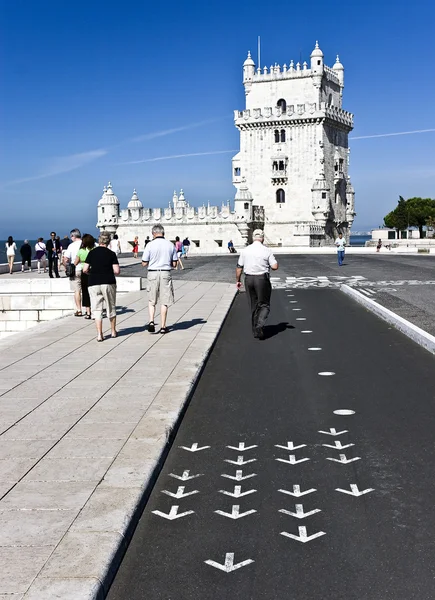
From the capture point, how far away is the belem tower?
68.7m

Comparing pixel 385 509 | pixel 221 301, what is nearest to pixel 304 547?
pixel 385 509

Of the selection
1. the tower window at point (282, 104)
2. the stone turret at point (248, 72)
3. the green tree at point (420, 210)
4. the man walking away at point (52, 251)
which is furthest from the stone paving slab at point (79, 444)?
the green tree at point (420, 210)

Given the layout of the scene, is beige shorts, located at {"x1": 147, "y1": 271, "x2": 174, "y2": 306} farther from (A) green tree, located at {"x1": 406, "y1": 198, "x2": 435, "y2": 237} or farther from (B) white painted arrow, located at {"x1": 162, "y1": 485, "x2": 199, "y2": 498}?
(A) green tree, located at {"x1": 406, "y1": 198, "x2": 435, "y2": 237}

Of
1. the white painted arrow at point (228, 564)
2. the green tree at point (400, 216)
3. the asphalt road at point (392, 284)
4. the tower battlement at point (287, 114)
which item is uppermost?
the tower battlement at point (287, 114)

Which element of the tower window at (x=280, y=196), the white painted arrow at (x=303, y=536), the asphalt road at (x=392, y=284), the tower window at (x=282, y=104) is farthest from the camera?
the tower window at (x=282, y=104)

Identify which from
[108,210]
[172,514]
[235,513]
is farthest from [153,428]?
Answer: [108,210]

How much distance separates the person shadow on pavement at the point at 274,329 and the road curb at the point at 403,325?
6.30ft

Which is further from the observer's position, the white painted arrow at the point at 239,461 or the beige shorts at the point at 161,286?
the beige shorts at the point at 161,286

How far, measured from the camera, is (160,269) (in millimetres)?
12266

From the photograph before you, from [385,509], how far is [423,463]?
1.06 m

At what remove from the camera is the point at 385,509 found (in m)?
4.73

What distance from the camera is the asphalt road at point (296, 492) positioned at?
383cm

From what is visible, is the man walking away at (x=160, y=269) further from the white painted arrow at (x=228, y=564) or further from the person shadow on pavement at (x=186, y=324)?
the white painted arrow at (x=228, y=564)

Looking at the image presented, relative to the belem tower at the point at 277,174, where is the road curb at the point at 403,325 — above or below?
below
